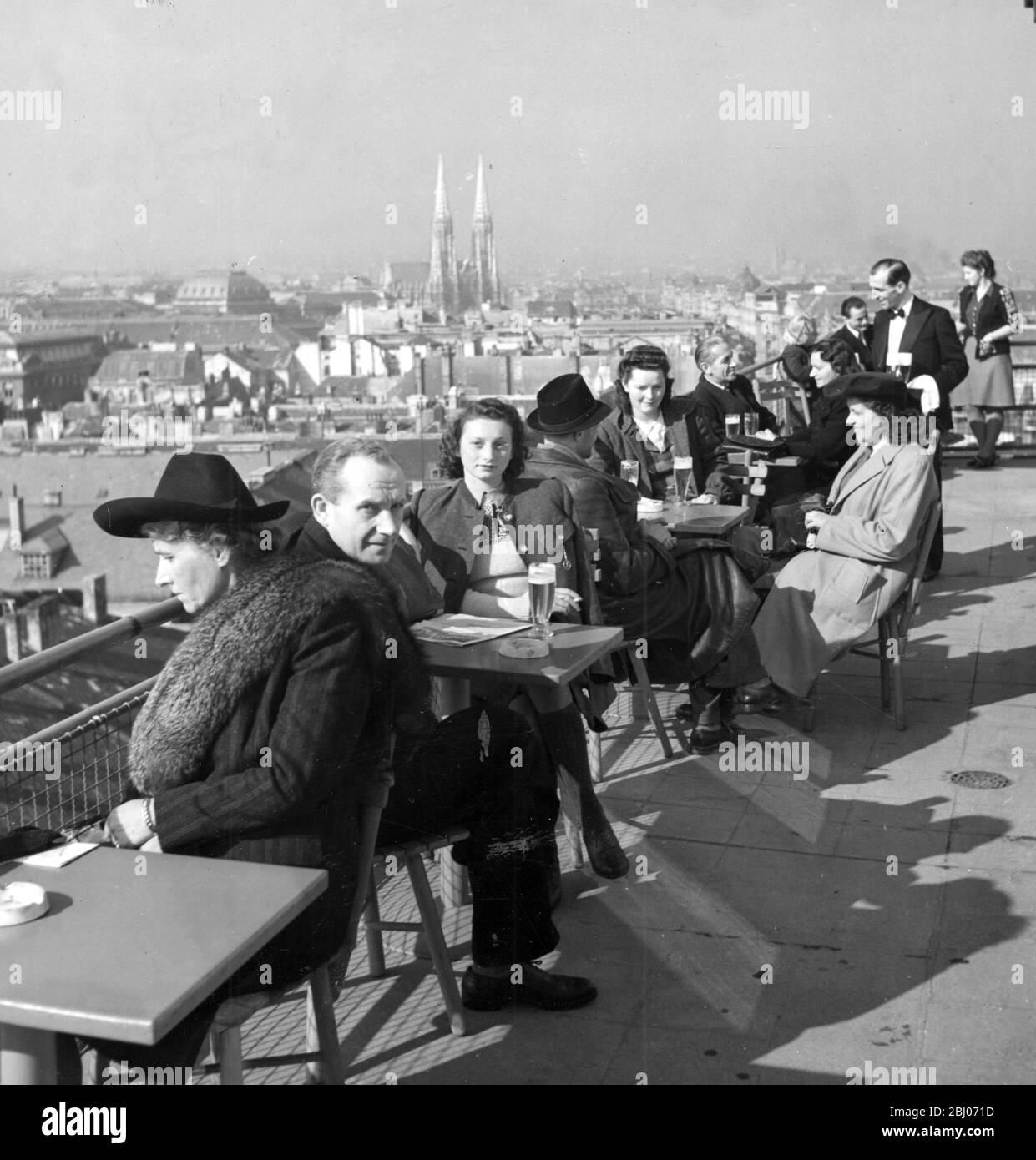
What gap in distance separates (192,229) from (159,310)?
47.5 m

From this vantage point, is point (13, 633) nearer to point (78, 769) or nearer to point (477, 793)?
point (78, 769)

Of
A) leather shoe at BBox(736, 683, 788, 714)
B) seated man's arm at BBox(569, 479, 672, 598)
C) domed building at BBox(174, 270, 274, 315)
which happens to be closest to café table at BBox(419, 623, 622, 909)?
seated man's arm at BBox(569, 479, 672, 598)

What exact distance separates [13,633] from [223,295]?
3267 cm

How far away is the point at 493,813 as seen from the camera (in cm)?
288

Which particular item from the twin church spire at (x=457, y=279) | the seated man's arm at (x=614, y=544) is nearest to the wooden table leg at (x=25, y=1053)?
the seated man's arm at (x=614, y=544)

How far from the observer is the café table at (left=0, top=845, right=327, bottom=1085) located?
1.62 metres

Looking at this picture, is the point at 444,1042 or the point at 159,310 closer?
the point at 444,1042

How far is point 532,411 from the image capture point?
4617 millimetres

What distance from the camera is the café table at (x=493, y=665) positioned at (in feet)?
10.3

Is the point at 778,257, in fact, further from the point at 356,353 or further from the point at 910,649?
the point at 356,353

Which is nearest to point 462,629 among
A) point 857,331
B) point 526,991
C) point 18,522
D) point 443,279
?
point 526,991

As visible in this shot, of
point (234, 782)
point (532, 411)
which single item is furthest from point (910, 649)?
point (234, 782)

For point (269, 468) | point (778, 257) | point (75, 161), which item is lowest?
point (269, 468)

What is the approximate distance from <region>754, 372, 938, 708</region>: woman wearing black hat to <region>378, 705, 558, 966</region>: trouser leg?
6.98ft
